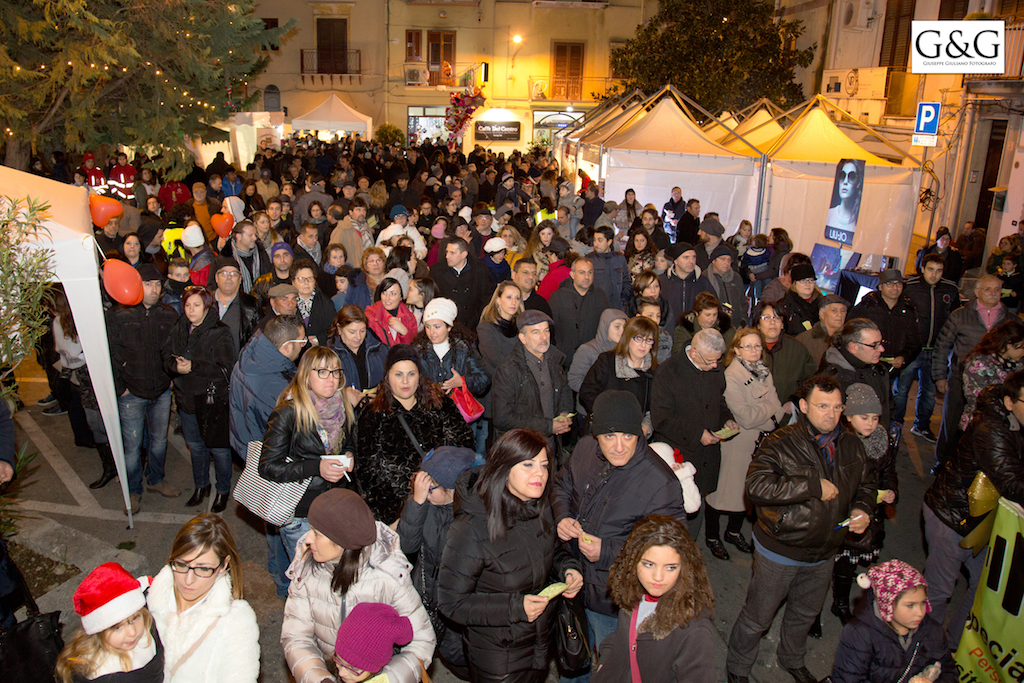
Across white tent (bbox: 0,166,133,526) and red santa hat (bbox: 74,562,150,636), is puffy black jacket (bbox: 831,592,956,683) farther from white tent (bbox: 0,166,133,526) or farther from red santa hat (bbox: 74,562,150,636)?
white tent (bbox: 0,166,133,526)

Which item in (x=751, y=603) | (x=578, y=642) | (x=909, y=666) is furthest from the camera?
(x=751, y=603)

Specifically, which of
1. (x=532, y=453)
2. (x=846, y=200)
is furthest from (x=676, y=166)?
(x=532, y=453)

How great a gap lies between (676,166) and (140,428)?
33.4 ft

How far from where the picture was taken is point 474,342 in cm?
515

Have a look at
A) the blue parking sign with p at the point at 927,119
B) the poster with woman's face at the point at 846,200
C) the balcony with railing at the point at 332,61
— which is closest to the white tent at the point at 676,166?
the poster with woman's face at the point at 846,200

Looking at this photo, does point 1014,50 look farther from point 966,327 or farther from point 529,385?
point 529,385

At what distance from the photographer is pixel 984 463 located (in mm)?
3850

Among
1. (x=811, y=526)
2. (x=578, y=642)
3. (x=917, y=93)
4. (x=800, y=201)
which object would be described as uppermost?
(x=917, y=93)

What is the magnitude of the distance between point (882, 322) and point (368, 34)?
31.2m

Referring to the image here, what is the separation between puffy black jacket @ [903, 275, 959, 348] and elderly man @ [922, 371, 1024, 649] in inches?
128

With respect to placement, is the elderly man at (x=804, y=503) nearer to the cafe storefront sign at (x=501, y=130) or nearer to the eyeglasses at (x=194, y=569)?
the eyeglasses at (x=194, y=569)

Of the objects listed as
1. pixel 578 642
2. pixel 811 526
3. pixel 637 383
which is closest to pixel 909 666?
pixel 811 526

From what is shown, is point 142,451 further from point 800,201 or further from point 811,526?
point 800,201

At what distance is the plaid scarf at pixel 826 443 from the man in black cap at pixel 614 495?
0.86 metres
